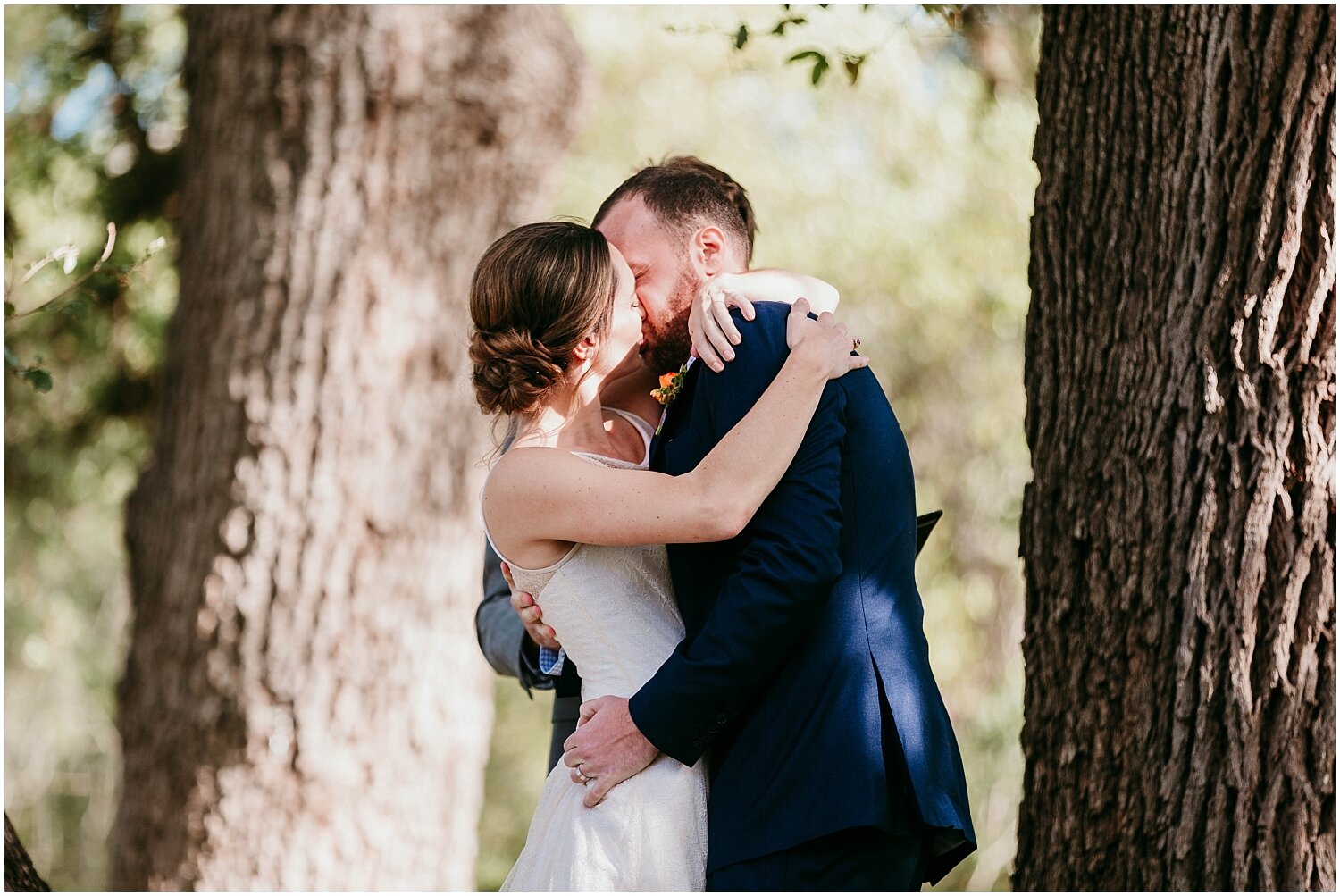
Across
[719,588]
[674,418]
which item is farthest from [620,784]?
[674,418]

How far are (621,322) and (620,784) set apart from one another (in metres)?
0.79

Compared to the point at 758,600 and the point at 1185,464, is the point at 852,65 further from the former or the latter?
the point at 758,600

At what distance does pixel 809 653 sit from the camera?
1.99 m

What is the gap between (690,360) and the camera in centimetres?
219

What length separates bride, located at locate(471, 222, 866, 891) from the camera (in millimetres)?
1964

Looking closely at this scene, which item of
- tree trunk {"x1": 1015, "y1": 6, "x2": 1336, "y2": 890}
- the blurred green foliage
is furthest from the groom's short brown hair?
the blurred green foliage

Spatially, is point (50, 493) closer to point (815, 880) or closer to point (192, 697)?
point (192, 697)

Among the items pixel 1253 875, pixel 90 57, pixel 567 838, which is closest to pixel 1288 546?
pixel 1253 875

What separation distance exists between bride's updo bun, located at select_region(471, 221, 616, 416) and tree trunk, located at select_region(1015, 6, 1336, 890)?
1.16 meters

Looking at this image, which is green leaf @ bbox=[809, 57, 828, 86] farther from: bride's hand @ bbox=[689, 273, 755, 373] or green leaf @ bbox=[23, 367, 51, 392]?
green leaf @ bbox=[23, 367, 51, 392]

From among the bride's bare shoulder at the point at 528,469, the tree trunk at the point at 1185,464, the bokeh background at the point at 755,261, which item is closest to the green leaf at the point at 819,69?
the tree trunk at the point at 1185,464

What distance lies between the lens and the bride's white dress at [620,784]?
1993mm

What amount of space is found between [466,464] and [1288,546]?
12.8ft

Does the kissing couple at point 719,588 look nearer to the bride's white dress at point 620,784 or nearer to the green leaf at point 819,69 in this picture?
the bride's white dress at point 620,784
